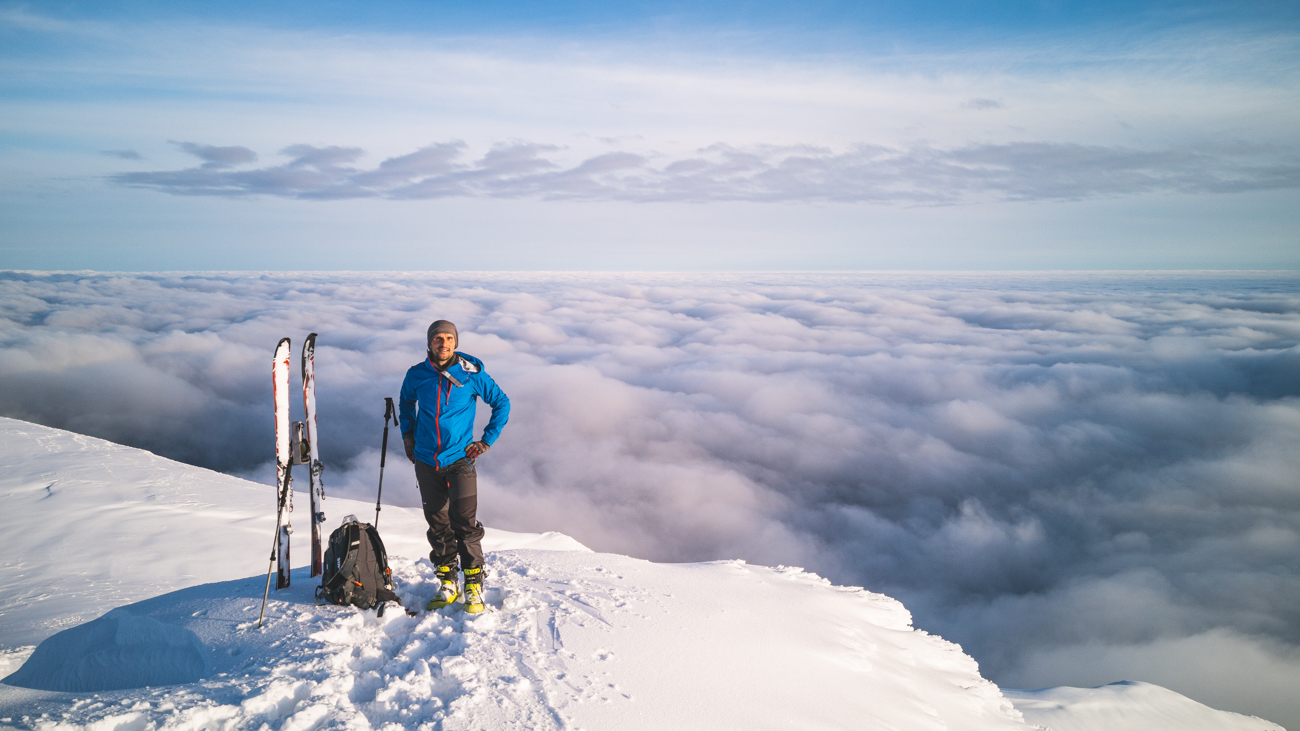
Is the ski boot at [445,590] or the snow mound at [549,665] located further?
the ski boot at [445,590]

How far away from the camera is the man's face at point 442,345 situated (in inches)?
186

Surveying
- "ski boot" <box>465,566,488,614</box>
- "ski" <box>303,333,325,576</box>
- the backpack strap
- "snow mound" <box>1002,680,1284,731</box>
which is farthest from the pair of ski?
"snow mound" <box>1002,680,1284,731</box>

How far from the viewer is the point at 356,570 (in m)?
4.74

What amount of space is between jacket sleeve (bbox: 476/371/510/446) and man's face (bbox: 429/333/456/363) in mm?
340

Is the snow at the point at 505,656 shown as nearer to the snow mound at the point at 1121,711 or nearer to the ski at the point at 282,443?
the ski at the point at 282,443

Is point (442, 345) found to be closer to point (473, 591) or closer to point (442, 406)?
point (442, 406)

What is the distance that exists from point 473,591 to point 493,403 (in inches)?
65.1

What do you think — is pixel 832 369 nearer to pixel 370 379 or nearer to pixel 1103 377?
pixel 1103 377

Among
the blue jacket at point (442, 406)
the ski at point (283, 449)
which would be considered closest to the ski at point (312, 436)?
the ski at point (283, 449)

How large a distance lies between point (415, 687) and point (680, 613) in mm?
2568

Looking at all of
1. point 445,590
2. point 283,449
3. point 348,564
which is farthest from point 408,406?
point 445,590

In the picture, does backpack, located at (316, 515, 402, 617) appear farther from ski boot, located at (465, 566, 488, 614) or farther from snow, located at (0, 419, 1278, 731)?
ski boot, located at (465, 566, 488, 614)

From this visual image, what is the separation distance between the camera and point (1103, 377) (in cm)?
14325

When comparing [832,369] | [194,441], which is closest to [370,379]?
[194,441]
